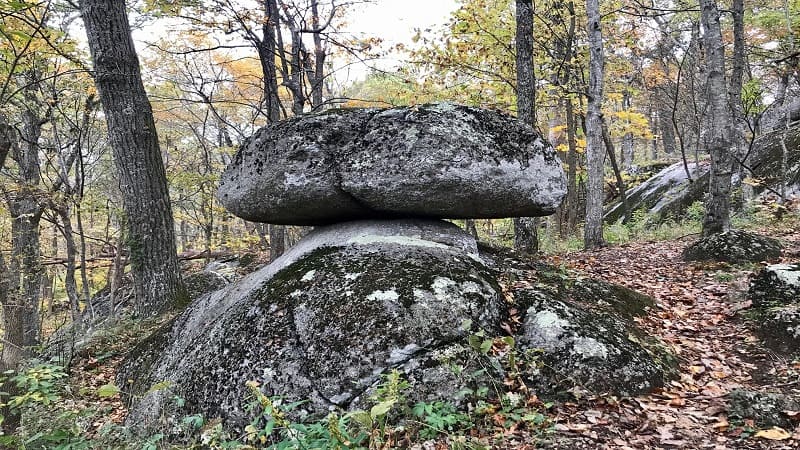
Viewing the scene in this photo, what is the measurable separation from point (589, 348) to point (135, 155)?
6.33 meters

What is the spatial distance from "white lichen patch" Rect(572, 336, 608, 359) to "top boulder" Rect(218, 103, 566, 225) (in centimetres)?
168

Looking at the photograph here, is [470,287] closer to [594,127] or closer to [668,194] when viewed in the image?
[594,127]

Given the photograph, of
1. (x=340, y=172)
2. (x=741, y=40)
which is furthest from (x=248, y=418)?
(x=741, y=40)

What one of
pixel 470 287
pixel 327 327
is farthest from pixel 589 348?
pixel 327 327

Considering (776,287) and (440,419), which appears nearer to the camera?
(440,419)

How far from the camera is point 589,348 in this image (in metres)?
3.80

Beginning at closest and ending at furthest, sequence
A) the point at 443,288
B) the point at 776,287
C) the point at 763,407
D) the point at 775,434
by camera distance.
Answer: the point at 775,434 → the point at 763,407 → the point at 443,288 → the point at 776,287

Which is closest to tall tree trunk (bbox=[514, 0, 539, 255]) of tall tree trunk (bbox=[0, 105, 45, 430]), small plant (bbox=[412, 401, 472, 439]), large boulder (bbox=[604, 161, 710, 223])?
small plant (bbox=[412, 401, 472, 439])

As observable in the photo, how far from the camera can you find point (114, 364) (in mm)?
5734

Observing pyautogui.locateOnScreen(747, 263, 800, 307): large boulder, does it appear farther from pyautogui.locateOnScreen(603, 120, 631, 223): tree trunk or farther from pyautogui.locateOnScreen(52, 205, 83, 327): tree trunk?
pyautogui.locateOnScreen(52, 205, 83, 327): tree trunk

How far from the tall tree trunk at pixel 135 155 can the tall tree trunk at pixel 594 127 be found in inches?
308

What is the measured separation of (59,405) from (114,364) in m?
1.56

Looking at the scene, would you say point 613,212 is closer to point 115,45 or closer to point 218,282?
point 218,282

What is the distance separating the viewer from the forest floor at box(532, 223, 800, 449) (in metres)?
2.92
